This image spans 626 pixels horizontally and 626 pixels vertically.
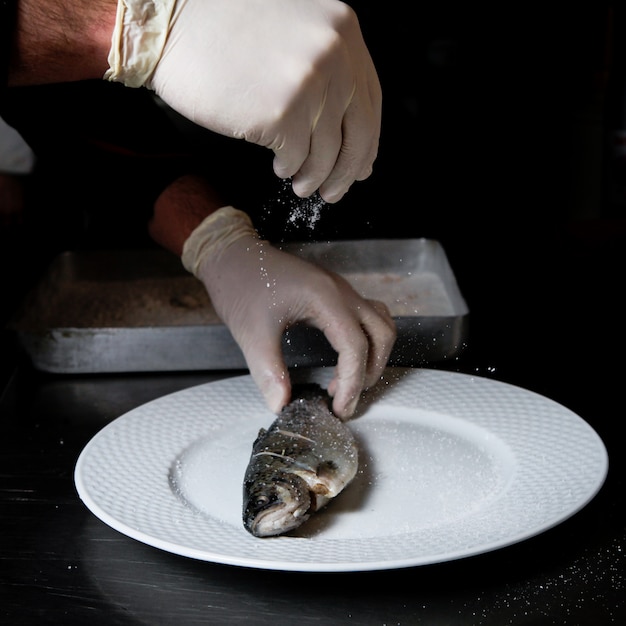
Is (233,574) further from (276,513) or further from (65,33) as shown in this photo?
(65,33)

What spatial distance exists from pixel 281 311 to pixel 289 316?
0.05 ft

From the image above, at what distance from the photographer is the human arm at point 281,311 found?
1.29 m

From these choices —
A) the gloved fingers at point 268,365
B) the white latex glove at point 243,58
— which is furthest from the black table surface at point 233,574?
the white latex glove at point 243,58

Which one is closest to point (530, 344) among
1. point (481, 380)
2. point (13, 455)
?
point (481, 380)

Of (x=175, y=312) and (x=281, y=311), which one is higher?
(x=281, y=311)

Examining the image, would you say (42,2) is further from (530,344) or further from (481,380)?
(530,344)

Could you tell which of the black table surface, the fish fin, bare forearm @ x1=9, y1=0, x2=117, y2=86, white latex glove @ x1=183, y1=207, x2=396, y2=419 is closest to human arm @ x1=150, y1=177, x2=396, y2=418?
white latex glove @ x1=183, y1=207, x2=396, y2=419

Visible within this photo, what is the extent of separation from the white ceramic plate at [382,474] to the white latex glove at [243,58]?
0.42m

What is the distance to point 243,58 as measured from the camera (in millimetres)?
951

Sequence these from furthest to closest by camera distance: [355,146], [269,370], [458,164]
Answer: [458,164] < [269,370] < [355,146]

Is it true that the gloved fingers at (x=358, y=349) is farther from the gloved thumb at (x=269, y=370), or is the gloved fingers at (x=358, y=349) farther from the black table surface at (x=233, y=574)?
the black table surface at (x=233, y=574)

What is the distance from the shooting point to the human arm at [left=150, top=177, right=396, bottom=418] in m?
1.29

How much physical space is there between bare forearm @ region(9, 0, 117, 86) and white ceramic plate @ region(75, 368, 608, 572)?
1.54 feet

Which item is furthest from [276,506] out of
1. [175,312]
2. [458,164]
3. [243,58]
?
[458,164]
